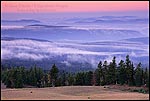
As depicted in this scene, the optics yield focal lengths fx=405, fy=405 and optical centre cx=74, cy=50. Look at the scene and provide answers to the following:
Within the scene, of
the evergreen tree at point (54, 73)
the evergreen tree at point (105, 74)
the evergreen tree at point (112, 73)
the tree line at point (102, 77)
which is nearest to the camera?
the tree line at point (102, 77)

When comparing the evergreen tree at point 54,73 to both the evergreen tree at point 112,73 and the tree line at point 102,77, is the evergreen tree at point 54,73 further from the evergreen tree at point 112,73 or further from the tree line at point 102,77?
the evergreen tree at point 112,73

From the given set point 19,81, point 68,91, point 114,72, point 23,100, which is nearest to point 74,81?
point 19,81

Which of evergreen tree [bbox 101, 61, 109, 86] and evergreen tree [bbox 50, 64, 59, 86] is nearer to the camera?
evergreen tree [bbox 101, 61, 109, 86]

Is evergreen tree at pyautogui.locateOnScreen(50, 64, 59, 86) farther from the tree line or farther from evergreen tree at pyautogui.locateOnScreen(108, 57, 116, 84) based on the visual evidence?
evergreen tree at pyautogui.locateOnScreen(108, 57, 116, 84)

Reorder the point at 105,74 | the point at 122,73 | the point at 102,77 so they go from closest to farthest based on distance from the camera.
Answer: the point at 122,73 → the point at 105,74 → the point at 102,77

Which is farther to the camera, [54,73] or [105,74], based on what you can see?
[54,73]

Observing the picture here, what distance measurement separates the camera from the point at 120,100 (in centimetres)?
3247

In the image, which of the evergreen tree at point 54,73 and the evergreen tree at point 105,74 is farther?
the evergreen tree at point 54,73

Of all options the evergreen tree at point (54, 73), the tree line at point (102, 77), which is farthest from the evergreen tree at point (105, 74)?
the evergreen tree at point (54, 73)

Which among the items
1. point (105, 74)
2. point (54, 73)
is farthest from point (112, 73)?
point (54, 73)

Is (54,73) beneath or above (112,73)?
above

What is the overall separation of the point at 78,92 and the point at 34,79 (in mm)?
40609

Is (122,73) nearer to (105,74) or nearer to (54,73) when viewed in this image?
(105,74)

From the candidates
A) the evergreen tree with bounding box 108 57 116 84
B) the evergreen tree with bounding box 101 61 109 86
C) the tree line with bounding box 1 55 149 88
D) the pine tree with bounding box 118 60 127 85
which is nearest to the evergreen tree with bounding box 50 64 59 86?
the tree line with bounding box 1 55 149 88
